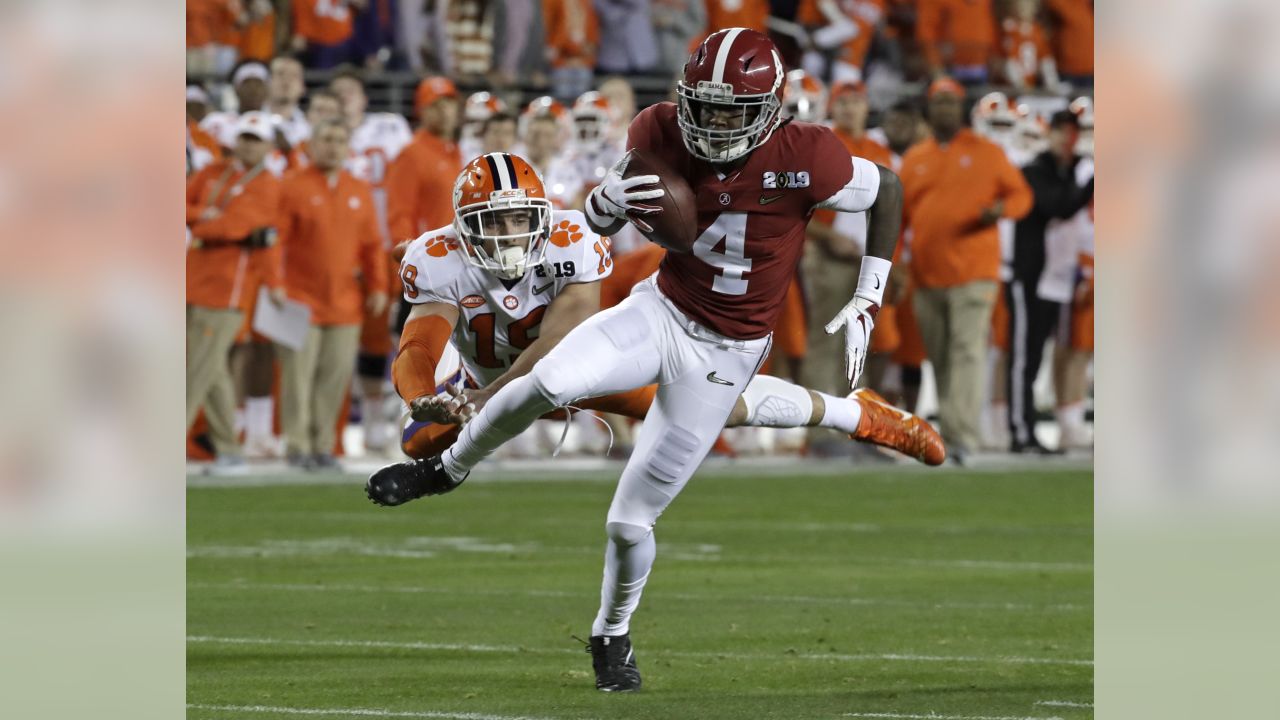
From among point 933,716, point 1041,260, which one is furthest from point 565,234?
point 1041,260

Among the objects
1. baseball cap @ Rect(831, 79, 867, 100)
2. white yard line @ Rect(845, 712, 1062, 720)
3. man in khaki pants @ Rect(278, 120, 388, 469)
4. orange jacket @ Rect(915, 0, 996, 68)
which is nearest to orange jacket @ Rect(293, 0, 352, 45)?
man in khaki pants @ Rect(278, 120, 388, 469)

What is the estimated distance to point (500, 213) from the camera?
693cm

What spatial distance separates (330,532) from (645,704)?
17.4 ft

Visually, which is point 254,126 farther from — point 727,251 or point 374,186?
point 727,251

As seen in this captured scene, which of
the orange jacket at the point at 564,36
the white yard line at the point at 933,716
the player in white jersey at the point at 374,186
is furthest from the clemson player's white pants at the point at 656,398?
the orange jacket at the point at 564,36

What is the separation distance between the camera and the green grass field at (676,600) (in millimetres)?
6590

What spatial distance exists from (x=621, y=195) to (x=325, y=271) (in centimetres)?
734

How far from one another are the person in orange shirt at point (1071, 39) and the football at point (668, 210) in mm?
12817

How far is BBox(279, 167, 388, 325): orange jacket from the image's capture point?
13117 millimetres

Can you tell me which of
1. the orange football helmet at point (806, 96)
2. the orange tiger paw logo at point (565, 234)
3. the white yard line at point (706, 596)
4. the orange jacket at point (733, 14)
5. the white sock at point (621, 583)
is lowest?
the white yard line at point (706, 596)

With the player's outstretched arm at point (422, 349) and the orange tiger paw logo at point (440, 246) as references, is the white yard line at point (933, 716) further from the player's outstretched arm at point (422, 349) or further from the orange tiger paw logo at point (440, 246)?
the orange tiger paw logo at point (440, 246)

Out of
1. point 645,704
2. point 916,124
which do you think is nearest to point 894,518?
point 916,124
